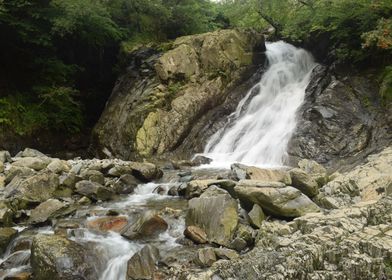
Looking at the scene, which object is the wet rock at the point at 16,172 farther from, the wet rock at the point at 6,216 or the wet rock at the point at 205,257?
the wet rock at the point at 205,257

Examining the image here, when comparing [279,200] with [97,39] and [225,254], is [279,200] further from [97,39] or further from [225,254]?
[97,39]

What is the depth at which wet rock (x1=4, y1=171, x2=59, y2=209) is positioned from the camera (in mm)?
8516

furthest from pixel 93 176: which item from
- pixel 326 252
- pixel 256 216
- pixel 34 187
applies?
pixel 326 252

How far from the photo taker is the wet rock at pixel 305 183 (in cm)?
795

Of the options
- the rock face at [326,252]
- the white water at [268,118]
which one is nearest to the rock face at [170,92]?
Result: the white water at [268,118]

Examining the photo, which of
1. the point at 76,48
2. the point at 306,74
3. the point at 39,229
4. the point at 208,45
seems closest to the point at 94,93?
the point at 76,48

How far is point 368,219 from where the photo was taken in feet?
17.3

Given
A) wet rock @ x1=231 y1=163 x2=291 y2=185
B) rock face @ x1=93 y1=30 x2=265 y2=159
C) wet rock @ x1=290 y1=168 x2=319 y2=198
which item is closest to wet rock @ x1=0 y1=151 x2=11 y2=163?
rock face @ x1=93 y1=30 x2=265 y2=159

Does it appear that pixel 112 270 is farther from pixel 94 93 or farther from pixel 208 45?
pixel 94 93

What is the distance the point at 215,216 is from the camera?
22.0 ft

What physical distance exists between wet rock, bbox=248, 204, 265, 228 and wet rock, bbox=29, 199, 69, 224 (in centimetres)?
390

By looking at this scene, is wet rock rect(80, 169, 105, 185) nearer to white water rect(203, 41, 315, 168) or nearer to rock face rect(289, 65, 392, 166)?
white water rect(203, 41, 315, 168)

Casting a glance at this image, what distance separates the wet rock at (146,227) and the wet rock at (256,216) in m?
1.62

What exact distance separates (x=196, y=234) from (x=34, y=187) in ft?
14.5
